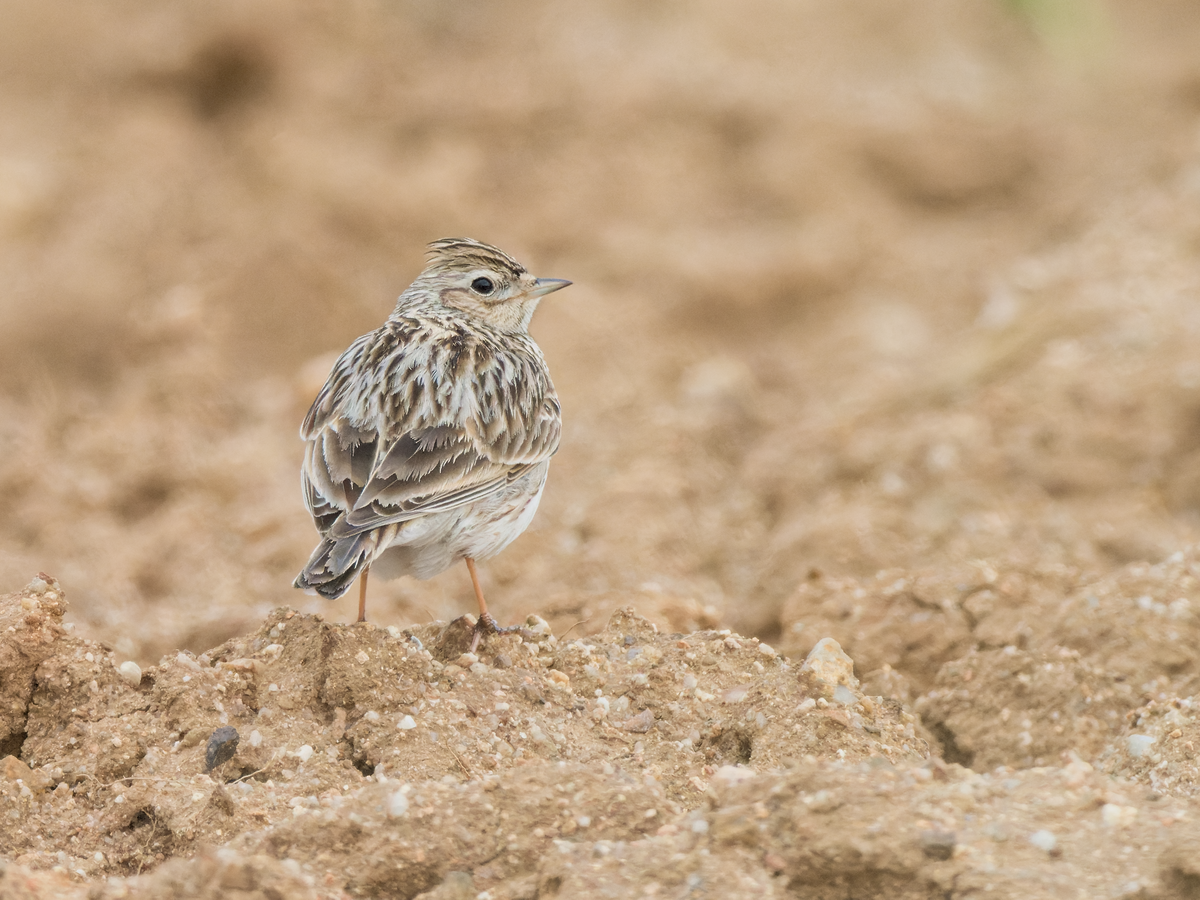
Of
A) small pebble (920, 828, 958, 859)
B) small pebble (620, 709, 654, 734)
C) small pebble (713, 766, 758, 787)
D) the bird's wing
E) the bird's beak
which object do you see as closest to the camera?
small pebble (920, 828, 958, 859)

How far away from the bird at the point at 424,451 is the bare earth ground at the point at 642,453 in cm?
32

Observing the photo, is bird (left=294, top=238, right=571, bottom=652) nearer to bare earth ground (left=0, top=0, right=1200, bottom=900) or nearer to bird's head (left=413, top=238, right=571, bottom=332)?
bird's head (left=413, top=238, right=571, bottom=332)

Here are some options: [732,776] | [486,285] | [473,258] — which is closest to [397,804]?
[732,776]

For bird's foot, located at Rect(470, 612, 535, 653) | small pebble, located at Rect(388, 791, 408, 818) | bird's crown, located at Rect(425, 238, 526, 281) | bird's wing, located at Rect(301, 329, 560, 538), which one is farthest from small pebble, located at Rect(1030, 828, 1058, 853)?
bird's crown, located at Rect(425, 238, 526, 281)

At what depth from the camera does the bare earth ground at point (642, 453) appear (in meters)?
3.36

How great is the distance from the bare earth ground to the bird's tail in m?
0.28

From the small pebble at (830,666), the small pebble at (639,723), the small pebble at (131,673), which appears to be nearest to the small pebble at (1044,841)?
the small pebble at (830,666)

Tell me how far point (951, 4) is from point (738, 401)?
351 inches

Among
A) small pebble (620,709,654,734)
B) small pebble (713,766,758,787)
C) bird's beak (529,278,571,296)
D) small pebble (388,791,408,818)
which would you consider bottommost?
small pebble (713,766,758,787)

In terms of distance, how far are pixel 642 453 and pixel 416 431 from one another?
3753 millimetres

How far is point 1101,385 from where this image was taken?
7672mm

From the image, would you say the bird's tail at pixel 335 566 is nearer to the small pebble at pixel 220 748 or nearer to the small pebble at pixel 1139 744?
the small pebble at pixel 220 748

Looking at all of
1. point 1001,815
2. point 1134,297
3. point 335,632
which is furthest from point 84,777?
point 1134,297

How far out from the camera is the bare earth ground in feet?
11.0
